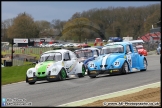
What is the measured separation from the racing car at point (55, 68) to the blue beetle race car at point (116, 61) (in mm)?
1150

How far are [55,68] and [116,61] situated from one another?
127 inches

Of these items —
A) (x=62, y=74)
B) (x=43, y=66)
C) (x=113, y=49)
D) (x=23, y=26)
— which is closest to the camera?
(x=43, y=66)

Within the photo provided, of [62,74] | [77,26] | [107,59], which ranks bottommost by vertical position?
[62,74]

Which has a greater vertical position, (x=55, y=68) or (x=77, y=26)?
(x=77, y=26)

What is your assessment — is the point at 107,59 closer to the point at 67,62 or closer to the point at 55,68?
the point at 67,62

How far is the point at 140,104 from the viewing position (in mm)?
8570

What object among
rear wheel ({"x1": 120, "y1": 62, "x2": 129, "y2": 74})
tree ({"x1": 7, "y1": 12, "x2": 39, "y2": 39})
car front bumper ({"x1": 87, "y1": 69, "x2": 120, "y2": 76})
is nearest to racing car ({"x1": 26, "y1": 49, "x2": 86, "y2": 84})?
car front bumper ({"x1": 87, "y1": 69, "x2": 120, "y2": 76})

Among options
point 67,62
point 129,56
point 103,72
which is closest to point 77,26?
point 67,62

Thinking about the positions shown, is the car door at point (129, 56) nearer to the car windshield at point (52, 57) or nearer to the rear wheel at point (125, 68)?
the rear wheel at point (125, 68)

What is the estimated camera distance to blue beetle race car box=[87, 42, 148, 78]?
19.4 m

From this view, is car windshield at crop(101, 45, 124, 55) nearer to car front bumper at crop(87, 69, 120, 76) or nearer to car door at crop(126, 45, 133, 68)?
car door at crop(126, 45, 133, 68)

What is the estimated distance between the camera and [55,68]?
19.1m

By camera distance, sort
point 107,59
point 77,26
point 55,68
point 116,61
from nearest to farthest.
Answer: point 55,68, point 116,61, point 107,59, point 77,26

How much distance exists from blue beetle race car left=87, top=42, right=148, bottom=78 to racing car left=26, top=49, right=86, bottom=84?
3.77 ft
